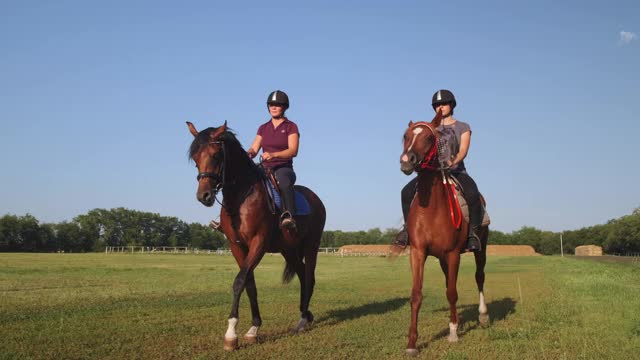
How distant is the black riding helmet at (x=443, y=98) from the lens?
9.05 metres

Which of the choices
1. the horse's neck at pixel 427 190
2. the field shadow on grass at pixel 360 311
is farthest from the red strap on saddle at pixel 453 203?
the field shadow on grass at pixel 360 311

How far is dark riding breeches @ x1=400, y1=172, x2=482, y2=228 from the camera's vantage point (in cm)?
852

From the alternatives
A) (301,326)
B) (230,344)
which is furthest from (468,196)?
(230,344)

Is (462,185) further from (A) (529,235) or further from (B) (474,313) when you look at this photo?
(A) (529,235)

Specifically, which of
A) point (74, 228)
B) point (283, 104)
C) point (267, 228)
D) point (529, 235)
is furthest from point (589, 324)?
point (529, 235)


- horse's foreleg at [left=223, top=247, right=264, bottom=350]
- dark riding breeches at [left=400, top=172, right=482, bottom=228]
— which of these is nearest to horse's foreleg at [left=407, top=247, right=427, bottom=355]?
dark riding breeches at [left=400, top=172, right=482, bottom=228]

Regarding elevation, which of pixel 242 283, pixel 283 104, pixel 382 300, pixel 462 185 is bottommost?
pixel 382 300

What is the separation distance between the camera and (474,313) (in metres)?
11.3

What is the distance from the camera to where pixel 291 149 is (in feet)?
29.0

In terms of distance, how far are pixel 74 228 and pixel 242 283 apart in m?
147

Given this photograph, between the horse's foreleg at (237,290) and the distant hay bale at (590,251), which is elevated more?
the horse's foreleg at (237,290)

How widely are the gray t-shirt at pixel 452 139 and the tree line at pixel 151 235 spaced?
88617 millimetres

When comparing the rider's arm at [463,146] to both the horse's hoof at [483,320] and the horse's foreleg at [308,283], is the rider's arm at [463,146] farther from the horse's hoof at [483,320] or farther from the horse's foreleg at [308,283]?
the horse's foreleg at [308,283]

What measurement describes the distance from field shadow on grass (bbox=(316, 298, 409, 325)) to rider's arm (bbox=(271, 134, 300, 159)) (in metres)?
3.41
